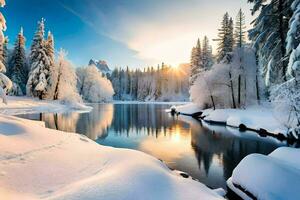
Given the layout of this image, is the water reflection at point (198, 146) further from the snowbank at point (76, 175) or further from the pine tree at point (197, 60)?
the pine tree at point (197, 60)

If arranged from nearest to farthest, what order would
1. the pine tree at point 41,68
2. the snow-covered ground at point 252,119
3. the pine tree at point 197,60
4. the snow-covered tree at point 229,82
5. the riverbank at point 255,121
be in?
the riverbank at point 255,121 → the snow-covered ground at point 252,119 → the snow-covered tree at point 229,82 → the pine tree at point 41,68 → the pine tree at point 197,60

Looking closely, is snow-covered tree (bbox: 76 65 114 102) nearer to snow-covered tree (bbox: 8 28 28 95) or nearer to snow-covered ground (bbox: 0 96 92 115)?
snow-covered tree (bbox: 8 28 28 95)

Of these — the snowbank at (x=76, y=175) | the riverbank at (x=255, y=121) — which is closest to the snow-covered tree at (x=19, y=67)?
the riverbank at (x=255, y=121)

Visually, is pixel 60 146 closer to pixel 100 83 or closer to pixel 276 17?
pixel 276 17

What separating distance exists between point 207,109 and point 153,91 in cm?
8045

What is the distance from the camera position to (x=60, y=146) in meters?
11.9

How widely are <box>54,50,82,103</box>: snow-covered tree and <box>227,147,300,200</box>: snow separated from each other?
4534 cm

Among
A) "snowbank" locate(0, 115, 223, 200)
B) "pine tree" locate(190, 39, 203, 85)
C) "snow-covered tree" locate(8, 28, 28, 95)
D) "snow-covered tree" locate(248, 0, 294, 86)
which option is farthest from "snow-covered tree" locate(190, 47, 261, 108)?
"snow-covered tree" locate(8, 28, 28, 95)

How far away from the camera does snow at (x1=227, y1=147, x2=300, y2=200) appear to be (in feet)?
25.0

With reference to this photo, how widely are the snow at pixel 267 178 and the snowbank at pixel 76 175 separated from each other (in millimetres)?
1409

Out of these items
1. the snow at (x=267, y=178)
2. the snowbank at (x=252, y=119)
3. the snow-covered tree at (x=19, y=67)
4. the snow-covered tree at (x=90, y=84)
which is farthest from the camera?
the snow-covered tree at (x=90, y=84)

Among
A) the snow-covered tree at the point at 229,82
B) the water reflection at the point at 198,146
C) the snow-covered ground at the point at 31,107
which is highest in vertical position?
the snow-covered tree at the point at 229,82

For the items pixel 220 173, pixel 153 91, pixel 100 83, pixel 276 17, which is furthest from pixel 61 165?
pixel 153 91

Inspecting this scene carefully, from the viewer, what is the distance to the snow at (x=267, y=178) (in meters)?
7.62
